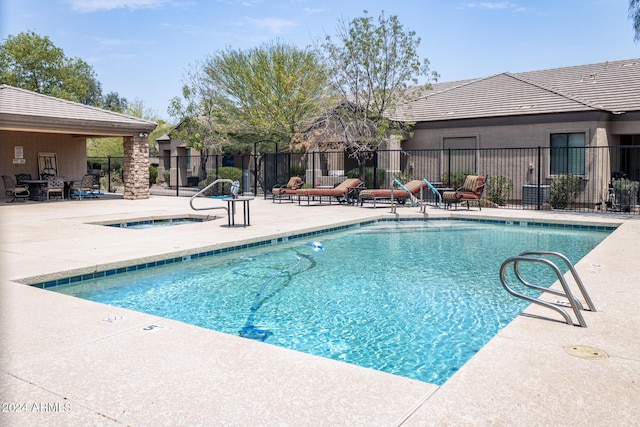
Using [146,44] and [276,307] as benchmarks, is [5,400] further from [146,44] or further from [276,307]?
[146,44]

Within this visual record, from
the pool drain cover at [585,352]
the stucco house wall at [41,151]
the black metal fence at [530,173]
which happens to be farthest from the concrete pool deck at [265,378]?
the stucco house wall at [41,151]

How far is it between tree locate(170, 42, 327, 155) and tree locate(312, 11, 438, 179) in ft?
9.53

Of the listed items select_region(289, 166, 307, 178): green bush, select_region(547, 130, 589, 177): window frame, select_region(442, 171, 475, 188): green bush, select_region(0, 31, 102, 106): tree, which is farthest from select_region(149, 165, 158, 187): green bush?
select_region(547, 130, 589, 177): window frame

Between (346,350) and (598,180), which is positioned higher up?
(598,180)

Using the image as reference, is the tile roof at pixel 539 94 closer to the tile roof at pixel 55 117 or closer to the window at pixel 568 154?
the window at pixel 568 154

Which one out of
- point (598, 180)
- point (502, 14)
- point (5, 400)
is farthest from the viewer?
point (502, 14)

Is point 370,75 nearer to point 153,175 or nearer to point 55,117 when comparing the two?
point 55,117

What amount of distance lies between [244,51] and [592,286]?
2430cm

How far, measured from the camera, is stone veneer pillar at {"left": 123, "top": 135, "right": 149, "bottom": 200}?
1942 centimetres

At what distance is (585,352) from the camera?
11.7ft

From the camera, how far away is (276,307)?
5.77 metres

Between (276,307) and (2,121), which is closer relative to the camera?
(276,307)

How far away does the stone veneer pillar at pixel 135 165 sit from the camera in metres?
19.4

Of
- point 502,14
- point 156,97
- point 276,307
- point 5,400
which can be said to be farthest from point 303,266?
point 156,97
